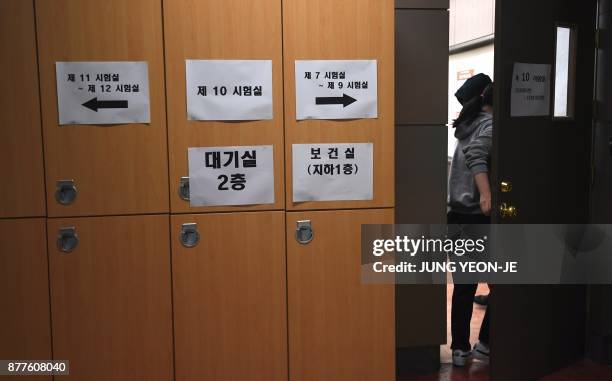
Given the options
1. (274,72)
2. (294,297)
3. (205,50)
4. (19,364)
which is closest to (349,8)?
(274,72)

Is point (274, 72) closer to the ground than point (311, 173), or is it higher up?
higher up

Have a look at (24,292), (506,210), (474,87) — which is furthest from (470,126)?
(24,292)

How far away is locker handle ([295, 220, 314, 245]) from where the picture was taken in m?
2.16

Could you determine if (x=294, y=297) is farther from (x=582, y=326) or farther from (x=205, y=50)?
(x=582, y=326)

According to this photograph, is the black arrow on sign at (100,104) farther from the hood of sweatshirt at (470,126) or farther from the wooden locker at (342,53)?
the hood of sweatshirt at (470,126)

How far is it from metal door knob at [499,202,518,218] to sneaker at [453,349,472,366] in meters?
0.96

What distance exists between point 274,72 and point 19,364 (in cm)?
153

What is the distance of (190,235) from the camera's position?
6.93ft

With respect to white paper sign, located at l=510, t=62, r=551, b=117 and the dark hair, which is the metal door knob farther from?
the dark hair

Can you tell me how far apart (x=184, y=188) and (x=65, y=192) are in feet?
1.49

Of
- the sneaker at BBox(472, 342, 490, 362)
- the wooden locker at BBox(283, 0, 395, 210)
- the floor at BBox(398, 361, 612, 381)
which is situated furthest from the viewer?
the sneaker at BBox(472, 342, 490, 362)

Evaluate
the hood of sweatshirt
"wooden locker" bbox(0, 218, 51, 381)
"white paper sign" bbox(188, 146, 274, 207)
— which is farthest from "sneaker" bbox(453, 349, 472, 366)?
"wooden locker" bbox(0, 218, 51, 381)

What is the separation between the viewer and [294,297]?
2.19 m

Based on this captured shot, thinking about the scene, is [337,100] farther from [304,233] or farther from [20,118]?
[20,118]
